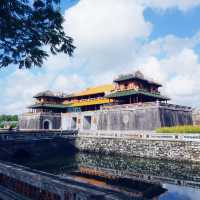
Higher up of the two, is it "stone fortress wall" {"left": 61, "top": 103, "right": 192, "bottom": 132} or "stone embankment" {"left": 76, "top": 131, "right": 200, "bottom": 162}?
"stone fortress wall" {"left": 61, "top": 103, "right": 192, "bottom": 132}

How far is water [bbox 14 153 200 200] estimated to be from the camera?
569 inches

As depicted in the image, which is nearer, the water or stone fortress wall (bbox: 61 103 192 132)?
the water

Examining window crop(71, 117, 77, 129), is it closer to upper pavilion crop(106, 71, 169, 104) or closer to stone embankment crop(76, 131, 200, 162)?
upper pavilion crop(106, 71, 169, 104)

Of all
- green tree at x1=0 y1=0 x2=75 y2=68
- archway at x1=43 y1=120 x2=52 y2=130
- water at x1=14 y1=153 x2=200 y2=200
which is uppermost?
green tree at x1=0 y1=0 x2=75 y2=68

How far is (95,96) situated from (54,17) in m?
38.2

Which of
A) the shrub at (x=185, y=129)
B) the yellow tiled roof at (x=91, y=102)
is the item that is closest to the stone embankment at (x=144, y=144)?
the shrub at (x=185, y=129)

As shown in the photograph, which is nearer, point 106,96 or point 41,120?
point 106,96

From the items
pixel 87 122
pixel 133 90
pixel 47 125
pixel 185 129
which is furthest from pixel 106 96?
pixel 47 125

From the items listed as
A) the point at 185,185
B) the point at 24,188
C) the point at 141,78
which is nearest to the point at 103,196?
the point at 24,188

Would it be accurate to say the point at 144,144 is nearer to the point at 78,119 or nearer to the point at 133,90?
the point at 133,90

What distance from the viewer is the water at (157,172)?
47.4 feet

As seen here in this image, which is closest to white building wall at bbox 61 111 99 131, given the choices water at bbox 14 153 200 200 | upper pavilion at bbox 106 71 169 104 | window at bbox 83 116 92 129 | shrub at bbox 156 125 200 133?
window at bbox 83 116 92 129

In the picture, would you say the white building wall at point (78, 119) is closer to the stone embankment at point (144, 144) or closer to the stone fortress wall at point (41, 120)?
the stone fortress wall at point (41, 120)

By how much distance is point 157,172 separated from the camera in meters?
19.9
